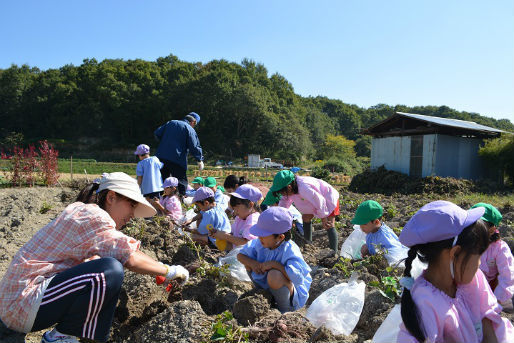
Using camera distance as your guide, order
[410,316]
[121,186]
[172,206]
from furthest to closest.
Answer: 1. [172,206]
2. [121,186]
3. [410,316]

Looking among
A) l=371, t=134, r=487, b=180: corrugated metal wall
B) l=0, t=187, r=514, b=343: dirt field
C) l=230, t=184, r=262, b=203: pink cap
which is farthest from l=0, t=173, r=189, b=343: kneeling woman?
l=371, t=134, r=487, b=180: corrugated metal wall

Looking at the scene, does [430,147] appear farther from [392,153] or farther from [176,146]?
[176,146]

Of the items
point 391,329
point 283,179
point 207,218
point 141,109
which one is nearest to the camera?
point 391,329

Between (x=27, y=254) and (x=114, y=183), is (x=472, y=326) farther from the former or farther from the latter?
(x=27, y=254)

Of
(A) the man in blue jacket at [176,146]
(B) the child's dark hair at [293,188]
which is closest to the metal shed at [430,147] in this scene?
(A) the man in blue jacket at [176,146]

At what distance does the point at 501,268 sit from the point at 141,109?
161 ft

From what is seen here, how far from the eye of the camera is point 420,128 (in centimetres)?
1554

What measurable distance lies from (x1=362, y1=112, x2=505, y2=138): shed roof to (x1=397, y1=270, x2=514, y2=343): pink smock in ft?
48.0

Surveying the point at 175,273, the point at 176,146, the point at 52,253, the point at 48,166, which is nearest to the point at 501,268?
the point at 175,273

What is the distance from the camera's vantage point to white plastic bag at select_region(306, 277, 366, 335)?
237cm

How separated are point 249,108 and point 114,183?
44.3 meters

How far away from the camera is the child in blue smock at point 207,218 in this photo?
171 inches

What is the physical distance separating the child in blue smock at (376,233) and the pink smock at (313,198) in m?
0.76

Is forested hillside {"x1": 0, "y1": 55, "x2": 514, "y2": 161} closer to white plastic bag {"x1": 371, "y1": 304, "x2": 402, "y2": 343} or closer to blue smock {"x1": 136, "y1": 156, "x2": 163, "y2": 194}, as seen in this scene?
blue smock {"x1": 136, "y1": 156, "x2": 163, "y2": 194}
